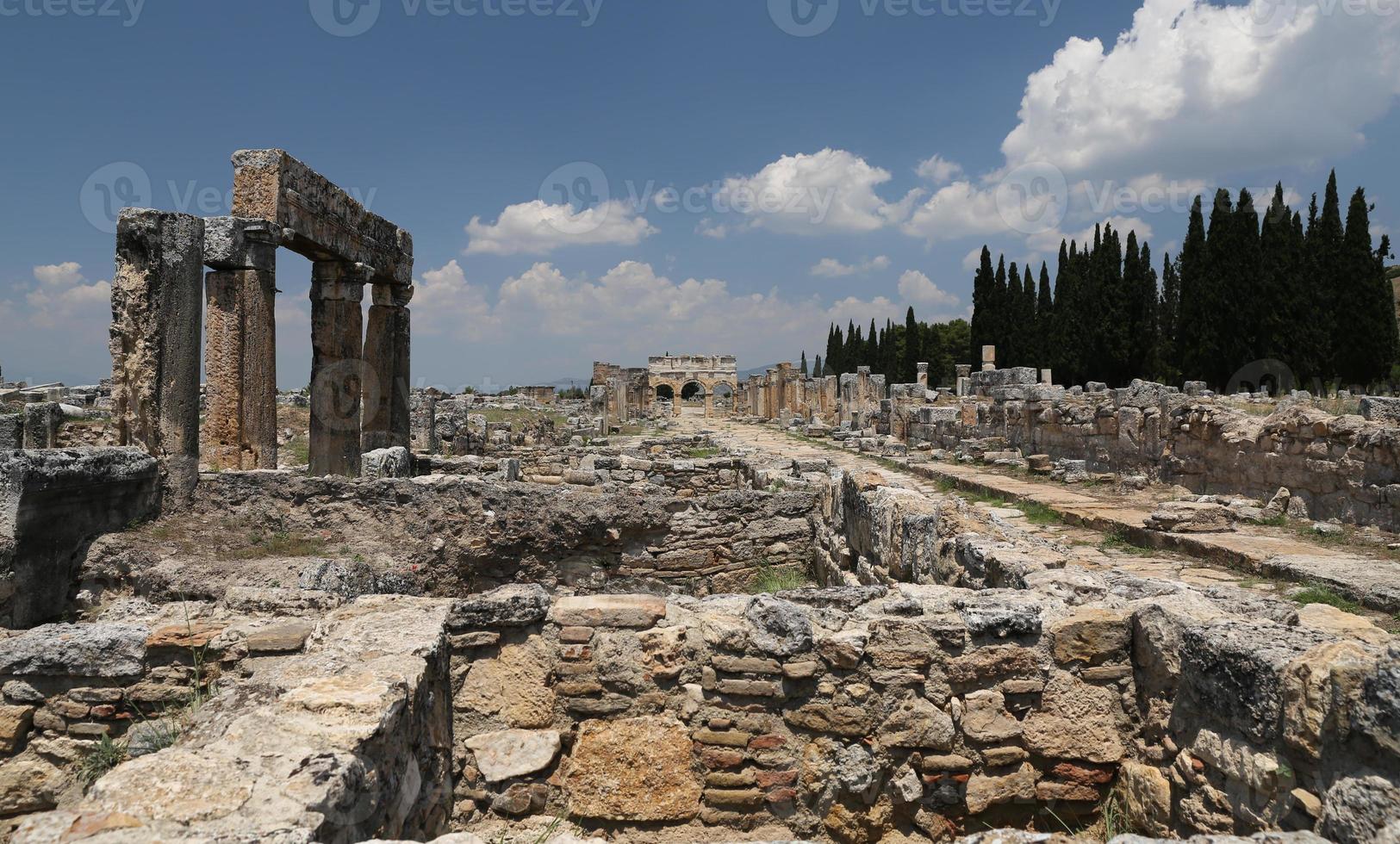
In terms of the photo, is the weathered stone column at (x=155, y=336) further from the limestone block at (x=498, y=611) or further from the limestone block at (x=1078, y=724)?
the limestone block at (x=1078, y=724)

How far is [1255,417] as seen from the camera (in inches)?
427

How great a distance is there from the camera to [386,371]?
527 inches

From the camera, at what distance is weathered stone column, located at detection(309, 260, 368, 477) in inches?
460

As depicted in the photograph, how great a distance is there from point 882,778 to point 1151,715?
120 centimetres

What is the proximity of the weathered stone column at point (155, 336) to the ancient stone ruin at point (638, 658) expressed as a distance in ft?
0.10

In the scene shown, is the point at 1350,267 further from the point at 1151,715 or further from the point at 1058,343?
the point at 1151,715

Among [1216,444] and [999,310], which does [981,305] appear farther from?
[1216,444]

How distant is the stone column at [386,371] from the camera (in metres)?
13.1

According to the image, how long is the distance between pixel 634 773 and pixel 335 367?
33.5ft

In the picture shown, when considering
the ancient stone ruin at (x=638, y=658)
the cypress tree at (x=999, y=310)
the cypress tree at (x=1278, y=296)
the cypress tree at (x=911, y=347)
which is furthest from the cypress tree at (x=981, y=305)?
the ancient stone ruin at (x=638, y=658)

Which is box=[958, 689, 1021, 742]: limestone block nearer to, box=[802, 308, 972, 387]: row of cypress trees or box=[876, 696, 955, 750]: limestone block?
box=[876, 696, 955, 750]: limestone block

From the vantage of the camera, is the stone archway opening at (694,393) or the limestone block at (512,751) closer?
the limestone block at (512,751)

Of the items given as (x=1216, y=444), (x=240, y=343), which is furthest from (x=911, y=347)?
(x=240, y=343)

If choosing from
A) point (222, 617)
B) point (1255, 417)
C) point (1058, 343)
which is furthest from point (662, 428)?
point (222, 617)
